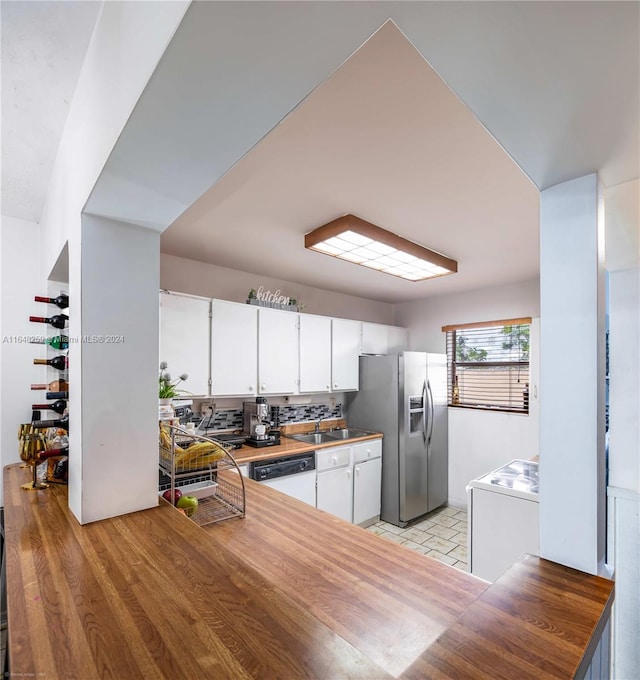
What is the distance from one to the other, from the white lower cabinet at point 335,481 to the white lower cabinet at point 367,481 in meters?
0.09

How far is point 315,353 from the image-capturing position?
12.2 feet

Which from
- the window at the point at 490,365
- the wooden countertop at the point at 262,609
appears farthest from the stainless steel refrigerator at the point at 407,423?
the wooden countertop at the point at 262,609

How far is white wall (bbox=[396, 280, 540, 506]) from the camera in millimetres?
3756

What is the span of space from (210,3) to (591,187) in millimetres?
1007

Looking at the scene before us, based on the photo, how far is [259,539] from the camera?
1.39m

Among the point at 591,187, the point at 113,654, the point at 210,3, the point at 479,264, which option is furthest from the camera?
the point at 479,264

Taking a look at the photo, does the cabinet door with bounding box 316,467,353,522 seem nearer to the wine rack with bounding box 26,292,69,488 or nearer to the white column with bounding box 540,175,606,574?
the wine rack with bounding box 26,292,69,488

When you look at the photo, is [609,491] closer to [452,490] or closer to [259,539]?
[259,539]

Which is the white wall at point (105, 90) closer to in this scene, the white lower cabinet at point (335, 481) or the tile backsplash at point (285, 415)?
the tile backsplash at point (285, 415)

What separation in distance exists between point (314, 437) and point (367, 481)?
69 centimetres

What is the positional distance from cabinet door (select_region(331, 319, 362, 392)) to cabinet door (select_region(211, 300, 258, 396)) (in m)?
0.96

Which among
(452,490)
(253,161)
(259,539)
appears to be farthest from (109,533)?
(452,490)

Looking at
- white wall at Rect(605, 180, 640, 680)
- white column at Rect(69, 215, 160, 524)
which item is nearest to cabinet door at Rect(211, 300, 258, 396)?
white column at Rect(69, 215, 160, 524)

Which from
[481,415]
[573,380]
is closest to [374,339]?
[481,415]
